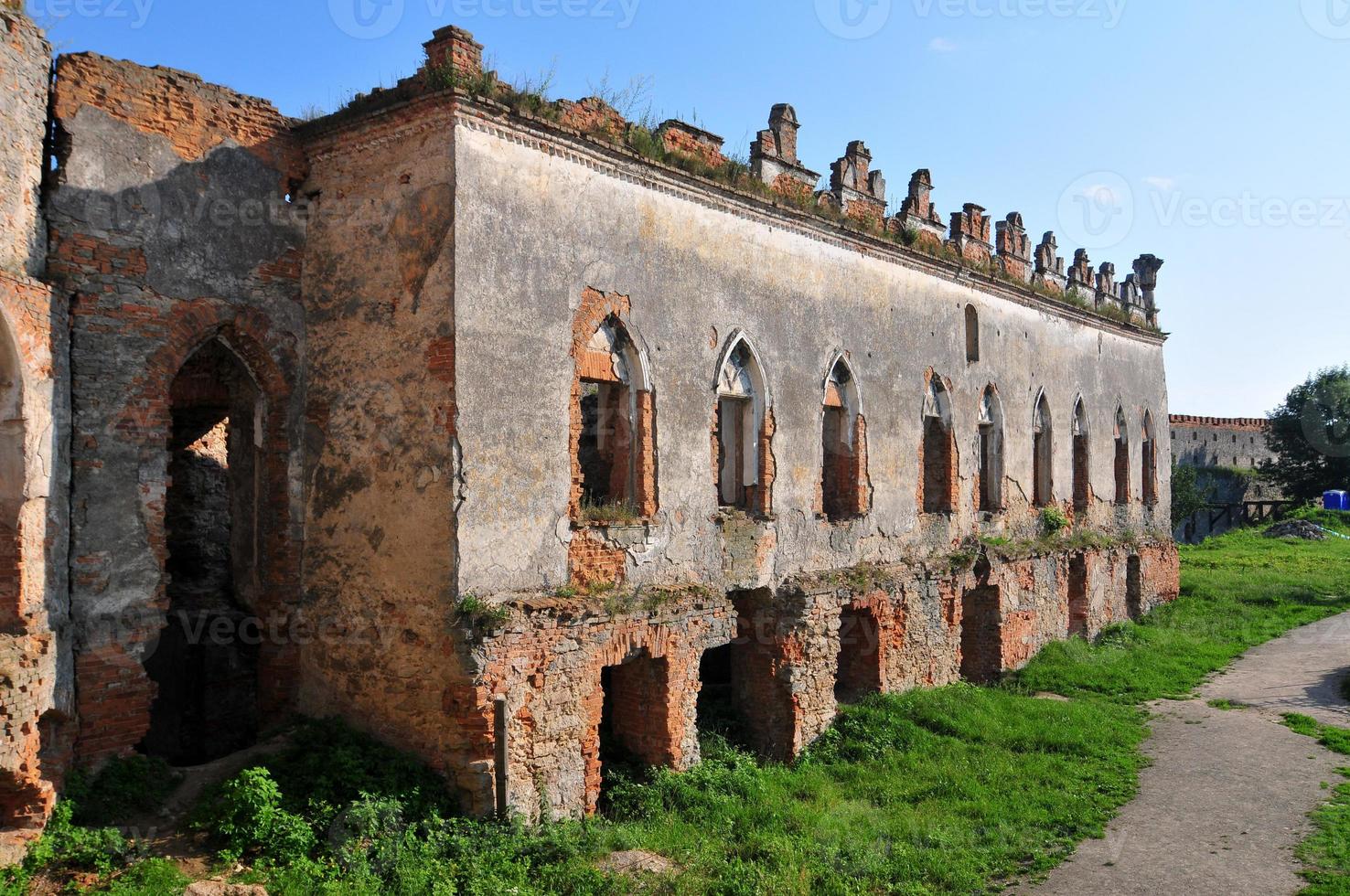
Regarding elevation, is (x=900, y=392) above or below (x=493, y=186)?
below

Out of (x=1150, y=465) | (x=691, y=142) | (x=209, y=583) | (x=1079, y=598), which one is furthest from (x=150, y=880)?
(x=1150, y=465)

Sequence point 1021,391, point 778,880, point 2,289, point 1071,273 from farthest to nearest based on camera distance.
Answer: point 1071,273 < point 1021,391 < point 778,880 < point 2,289

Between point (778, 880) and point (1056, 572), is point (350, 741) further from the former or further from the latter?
point (1056, 572)

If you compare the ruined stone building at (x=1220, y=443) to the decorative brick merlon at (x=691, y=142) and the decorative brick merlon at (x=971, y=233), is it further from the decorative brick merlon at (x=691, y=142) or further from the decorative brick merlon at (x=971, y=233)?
the decorative brick merlon at (x=691, y=142)

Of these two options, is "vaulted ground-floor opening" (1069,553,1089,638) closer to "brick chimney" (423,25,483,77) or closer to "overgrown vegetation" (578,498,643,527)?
"overgrown vegetation" (578,498,643,527)

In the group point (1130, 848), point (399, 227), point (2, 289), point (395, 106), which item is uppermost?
point (395, 106)

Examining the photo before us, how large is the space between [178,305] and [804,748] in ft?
23.4

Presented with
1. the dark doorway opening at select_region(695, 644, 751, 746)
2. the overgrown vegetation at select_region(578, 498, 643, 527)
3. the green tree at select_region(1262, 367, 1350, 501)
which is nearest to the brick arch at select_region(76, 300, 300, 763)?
the overgrown vegetation at select_region(578, 498, 643, 527)

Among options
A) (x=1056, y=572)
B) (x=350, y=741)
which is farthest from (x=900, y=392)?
(x=350, y=741)

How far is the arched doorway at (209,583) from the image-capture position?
8805 mm

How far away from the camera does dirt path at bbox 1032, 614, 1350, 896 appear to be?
8.02m

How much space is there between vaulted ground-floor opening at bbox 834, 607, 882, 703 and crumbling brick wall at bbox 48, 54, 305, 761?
6.18 m

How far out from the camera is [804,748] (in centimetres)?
1083

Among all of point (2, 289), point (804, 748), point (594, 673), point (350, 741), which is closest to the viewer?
point (2, 289)
